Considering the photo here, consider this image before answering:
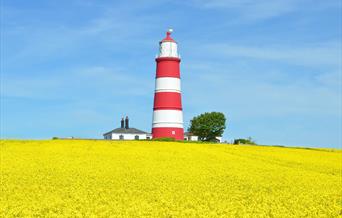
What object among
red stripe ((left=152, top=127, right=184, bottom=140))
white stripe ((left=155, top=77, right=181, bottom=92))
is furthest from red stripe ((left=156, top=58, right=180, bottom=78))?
red stripe ((left=152, top=127, right=184, bottom=140))

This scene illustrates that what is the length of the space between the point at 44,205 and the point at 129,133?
81836 mm

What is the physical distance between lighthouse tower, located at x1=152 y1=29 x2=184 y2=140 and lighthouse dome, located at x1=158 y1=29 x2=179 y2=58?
41cm

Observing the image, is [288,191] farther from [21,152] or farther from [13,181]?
[21,152]

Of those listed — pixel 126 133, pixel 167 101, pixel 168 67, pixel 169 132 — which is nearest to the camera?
pixel 167 101

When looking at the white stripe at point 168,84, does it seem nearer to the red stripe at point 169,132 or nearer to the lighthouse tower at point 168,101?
the lighthouse tower at point 168,101

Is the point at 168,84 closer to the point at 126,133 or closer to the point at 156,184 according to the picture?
the point at 126,133

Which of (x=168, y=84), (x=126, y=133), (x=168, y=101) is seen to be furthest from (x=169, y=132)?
(x=126, y=133)

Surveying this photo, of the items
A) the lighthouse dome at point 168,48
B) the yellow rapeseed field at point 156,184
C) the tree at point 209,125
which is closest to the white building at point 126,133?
the tree at point 209,125

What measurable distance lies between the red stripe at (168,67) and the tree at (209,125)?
37.8 m

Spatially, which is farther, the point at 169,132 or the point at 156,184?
the point at 169,132

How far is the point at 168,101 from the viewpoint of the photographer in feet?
213

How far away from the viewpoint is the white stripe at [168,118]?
2547 inches

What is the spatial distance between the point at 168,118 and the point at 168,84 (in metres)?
3.99

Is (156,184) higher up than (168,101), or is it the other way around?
(168,101)
